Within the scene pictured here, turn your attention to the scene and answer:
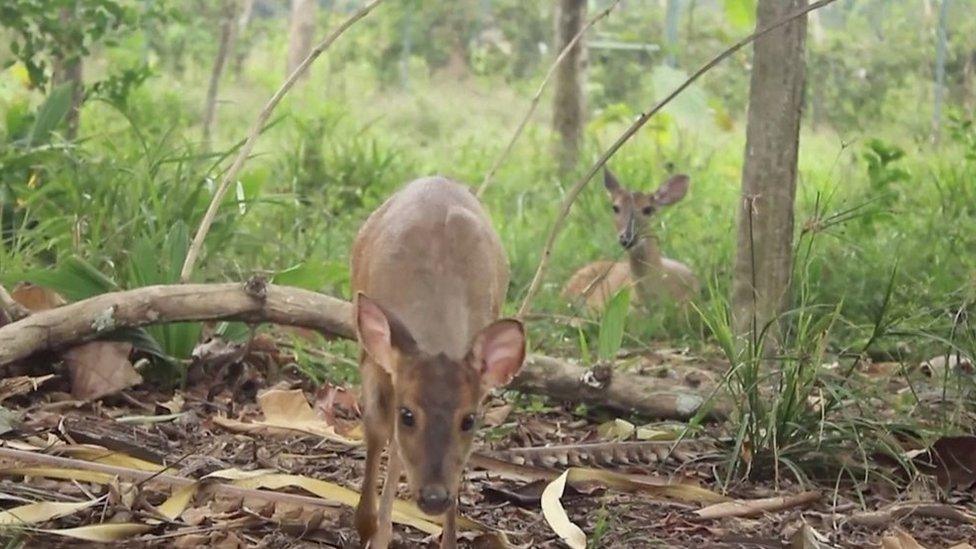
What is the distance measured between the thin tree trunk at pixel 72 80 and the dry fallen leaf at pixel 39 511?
335cm

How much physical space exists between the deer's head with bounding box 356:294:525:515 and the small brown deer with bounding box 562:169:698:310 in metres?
3.26

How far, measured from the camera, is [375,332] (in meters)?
3.08

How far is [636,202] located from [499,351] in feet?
15.7

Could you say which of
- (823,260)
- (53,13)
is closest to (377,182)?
(53,13)

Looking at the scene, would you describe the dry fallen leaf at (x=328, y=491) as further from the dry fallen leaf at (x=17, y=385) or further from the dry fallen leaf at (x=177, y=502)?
the dry fallen leaf at (x=17, y=385)

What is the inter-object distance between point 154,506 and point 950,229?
13.8 ft

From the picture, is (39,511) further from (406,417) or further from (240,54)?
(240,54)

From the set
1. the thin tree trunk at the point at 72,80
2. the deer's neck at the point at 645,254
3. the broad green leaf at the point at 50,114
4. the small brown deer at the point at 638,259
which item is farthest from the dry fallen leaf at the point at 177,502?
the deer's neck at the point at 645,254

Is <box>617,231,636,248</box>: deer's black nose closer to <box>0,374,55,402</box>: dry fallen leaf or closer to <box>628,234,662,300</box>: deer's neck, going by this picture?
<box>628,234,662,300</box>: deer's neck

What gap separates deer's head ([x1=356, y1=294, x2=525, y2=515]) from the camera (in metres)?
2.97

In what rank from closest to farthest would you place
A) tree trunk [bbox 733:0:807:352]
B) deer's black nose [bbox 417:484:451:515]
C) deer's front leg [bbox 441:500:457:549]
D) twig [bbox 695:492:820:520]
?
deer's black nose [bbox 417:484:451:515] → deer's front leg [bbox 441:500:457:549] → twig [bbox 695:492:820:520] → tree trunk [bbox 733:0:807:352]

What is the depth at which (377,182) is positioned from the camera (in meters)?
8.82

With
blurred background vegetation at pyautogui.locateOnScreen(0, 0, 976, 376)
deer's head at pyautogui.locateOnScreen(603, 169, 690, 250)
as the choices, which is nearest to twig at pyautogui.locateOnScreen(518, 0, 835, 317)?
blurred background vegetation at pyautogui.locateOnScreen(0, 0, 976, 376)

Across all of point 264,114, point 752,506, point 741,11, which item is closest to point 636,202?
point 741,11
